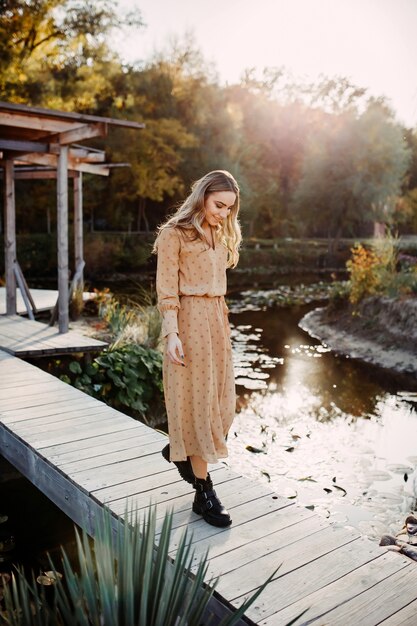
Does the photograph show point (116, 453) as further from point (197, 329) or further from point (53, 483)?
point (197, 329)

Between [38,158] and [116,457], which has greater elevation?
[38,158]

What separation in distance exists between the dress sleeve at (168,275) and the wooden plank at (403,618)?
5.18 ft

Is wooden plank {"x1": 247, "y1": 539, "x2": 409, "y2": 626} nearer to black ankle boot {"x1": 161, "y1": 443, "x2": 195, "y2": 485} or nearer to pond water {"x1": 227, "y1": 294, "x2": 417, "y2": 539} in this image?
black ankle boot {"x1": 161, "y1": 443, "x2": 195, "y2": 485}

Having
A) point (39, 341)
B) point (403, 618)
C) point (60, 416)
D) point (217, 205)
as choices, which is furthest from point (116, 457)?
point (39, 341)

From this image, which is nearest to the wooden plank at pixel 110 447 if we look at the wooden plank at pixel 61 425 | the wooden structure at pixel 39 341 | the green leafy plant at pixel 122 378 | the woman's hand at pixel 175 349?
the wooden plank at pixel 61 425

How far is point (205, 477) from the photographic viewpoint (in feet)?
10.3

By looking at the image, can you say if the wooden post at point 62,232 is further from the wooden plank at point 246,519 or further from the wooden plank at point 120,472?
the wooden plank at point 246,519

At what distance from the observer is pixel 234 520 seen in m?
3.17

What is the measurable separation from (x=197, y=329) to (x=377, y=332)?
9402 millimetres

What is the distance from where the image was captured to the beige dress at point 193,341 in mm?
3000

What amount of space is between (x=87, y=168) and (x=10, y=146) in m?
3.10

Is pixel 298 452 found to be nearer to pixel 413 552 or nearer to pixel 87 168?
pixel 413 552

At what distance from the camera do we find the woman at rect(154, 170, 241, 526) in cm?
300

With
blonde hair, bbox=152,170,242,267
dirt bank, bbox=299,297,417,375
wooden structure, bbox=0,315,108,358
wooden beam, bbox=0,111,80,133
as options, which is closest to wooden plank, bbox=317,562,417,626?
blonde hair, bbox=152,170,242,267
